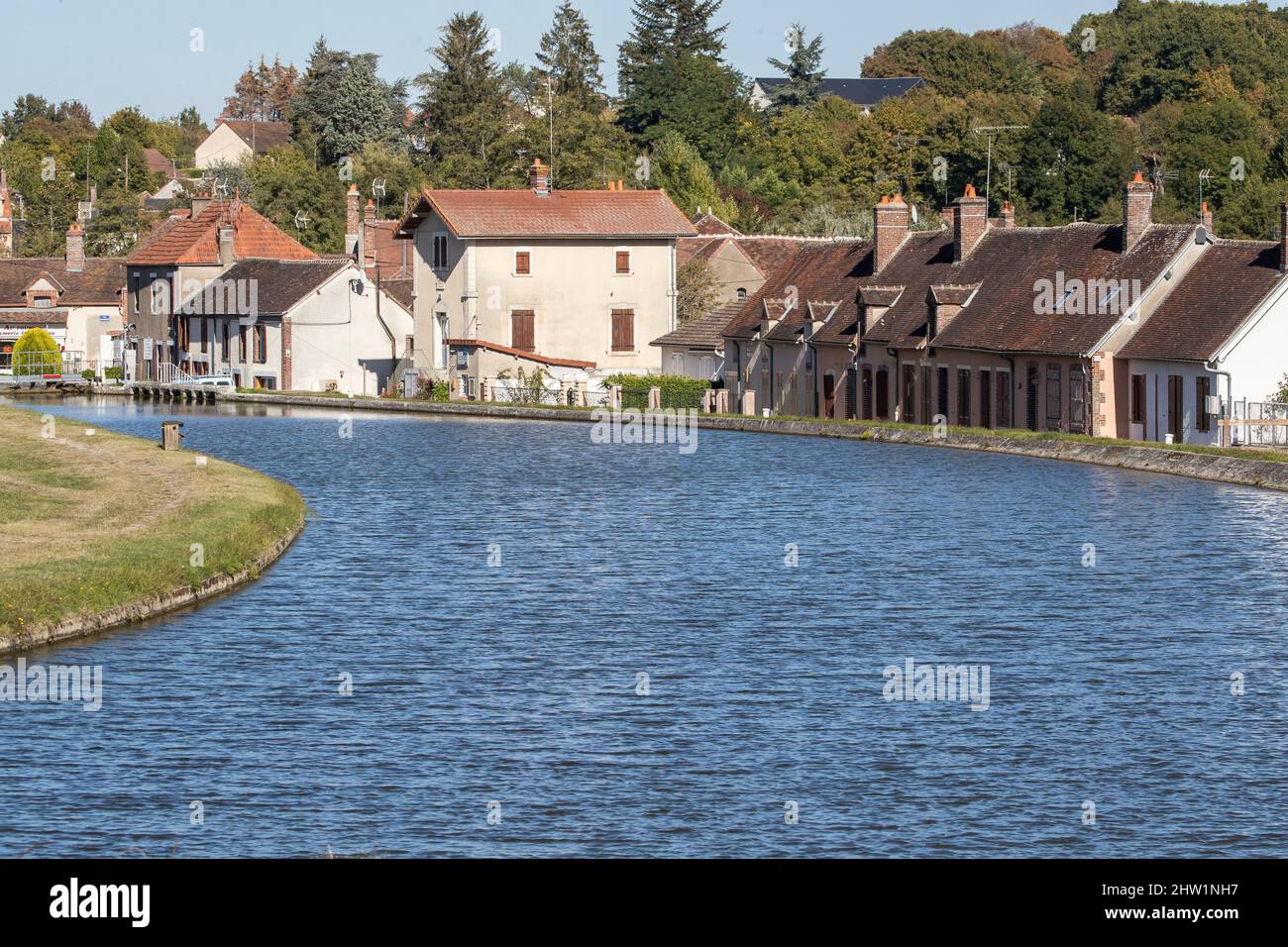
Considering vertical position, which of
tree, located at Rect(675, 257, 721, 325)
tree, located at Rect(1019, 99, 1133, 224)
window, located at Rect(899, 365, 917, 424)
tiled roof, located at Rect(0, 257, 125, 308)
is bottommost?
window, located at Rect(899, 365, 917, 424)

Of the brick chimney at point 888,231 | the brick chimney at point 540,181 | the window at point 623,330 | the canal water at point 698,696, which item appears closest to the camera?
the canal water at point 698,696

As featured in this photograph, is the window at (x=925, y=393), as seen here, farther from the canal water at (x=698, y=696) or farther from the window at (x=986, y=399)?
the canal water at (x=698, y=696)

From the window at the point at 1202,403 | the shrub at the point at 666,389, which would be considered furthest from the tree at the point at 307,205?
the window at the point at 1202,403

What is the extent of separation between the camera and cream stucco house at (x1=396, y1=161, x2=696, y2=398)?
101 metres

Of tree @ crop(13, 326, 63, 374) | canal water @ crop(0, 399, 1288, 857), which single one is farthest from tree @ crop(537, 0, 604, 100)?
canal water @ crop(0, 399, 1288, 857)

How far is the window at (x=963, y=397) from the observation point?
74688mm

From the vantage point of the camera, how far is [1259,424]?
60.4m

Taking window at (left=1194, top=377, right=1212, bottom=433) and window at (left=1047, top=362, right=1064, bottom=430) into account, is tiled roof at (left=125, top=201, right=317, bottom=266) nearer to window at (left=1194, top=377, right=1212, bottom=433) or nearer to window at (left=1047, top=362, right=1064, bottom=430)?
window at (left=1047, top=362, right=1064, bottom=430)

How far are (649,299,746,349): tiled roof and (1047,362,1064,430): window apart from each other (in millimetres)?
27234

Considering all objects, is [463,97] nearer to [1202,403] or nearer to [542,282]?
[542,282]

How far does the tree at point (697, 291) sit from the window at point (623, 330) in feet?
10.1

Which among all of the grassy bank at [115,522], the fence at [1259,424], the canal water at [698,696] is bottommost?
the canal water at [698,696]
